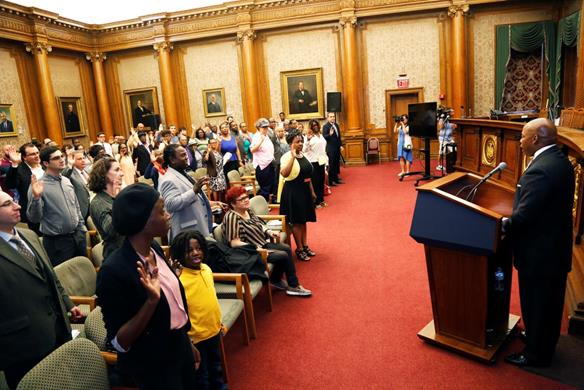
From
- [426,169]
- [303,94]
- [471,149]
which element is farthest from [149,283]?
[303,94]

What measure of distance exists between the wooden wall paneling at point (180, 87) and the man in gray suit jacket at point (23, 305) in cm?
1244

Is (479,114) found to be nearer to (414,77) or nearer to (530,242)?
(414,77)

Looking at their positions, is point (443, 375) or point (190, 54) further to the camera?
point (190, 54)

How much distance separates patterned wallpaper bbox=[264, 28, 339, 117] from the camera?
42.2ft

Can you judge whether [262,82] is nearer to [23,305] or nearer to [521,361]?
[521,361]

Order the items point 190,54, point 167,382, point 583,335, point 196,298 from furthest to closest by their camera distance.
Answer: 1. point 190,54
2. point 583,335
3. point 196,298
4. point 167,382

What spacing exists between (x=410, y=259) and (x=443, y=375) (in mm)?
2245

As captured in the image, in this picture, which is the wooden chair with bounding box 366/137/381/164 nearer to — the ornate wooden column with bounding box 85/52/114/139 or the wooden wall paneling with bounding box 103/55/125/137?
the wooden wall paneling with bounding box 103/55/125/137

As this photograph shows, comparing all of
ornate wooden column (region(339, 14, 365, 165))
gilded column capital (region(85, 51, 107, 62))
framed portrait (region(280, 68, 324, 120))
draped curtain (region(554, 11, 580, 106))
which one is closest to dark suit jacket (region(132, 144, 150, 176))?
framed portrait (region(280, 68, 324, 120))

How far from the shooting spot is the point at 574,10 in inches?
410

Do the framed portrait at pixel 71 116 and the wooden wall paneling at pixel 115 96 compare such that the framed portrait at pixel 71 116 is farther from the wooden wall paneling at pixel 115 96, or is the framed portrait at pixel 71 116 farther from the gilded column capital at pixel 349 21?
the gilded column capital at pixel 349 21

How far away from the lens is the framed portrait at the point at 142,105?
47.4 feet

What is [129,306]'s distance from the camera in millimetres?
1689

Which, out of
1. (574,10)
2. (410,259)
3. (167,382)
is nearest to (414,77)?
(574,10)
